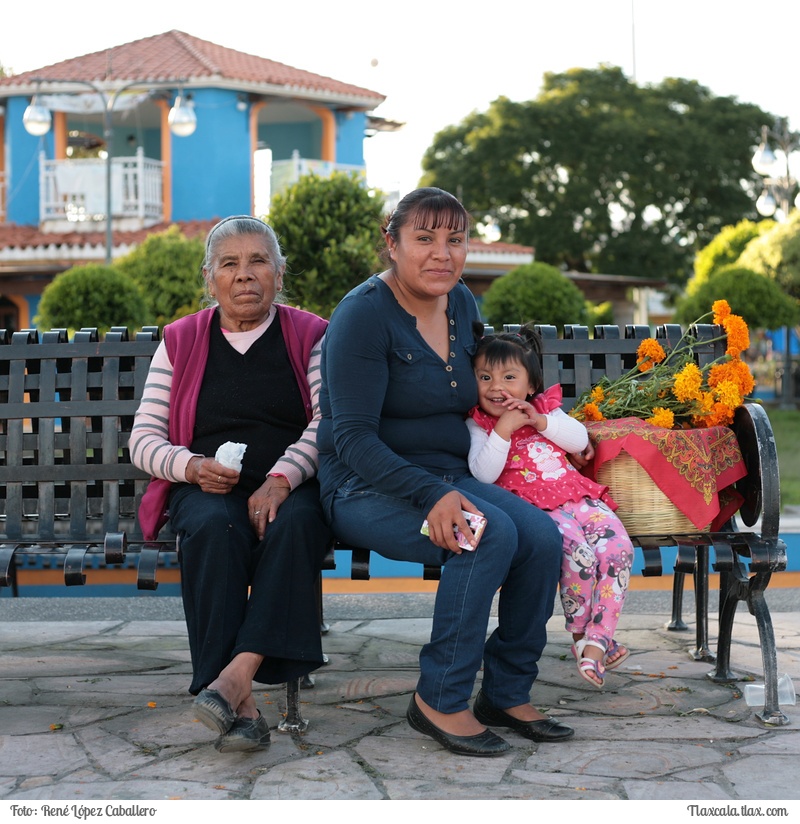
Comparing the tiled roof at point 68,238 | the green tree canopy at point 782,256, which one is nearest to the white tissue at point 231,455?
the tiled roof at point 68,238

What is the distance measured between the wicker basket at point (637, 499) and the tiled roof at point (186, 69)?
21.9 metres

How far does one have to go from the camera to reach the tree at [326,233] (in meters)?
12.5

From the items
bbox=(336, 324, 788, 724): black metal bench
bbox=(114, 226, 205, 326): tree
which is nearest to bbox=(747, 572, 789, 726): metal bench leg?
bbox=(336, 324, 788, 724): black metal bench

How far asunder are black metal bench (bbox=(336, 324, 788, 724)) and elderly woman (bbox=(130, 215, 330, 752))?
0.93 feet

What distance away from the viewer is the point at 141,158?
23969mm

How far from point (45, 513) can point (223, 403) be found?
0.87 metres

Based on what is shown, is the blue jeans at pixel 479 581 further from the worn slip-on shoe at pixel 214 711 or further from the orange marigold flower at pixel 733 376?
the orange marigold flower at pixel 733 376

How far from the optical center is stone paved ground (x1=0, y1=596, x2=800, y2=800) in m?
2.97

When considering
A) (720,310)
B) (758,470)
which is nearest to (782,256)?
(720,310)

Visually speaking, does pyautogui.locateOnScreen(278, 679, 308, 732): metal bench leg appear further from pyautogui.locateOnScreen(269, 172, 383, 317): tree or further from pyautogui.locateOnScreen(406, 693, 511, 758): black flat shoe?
pyautogui.locateOnScreen(269, 172, 383, 317): tree

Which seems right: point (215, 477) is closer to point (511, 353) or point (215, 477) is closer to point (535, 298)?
point (511, 353)

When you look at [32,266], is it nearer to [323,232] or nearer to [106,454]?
[323,232]

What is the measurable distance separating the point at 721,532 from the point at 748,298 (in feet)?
66.7

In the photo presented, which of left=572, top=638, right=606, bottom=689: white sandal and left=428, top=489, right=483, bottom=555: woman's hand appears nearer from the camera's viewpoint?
left=428, top=489, right=483, bottom=555: woman's hand
